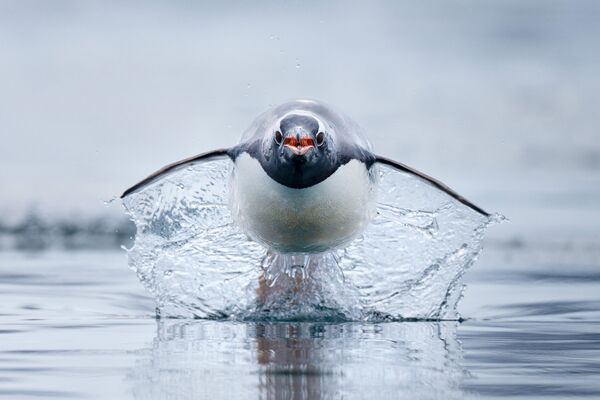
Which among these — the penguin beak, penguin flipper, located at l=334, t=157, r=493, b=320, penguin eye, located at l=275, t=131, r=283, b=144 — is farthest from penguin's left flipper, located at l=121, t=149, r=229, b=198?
penguin flipper, located at l=334, t=157, r=493, b=320

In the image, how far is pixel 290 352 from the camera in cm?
754

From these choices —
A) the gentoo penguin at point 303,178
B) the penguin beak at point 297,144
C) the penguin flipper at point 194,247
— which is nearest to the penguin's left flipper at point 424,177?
the gentoo penguin at point 303,178

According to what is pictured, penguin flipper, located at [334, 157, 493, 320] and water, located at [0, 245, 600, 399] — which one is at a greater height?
penguin flipper, located at [334, 157, 493, 320]

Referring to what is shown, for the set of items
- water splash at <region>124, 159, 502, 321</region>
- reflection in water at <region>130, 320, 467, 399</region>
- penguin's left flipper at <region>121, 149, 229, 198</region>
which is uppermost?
penguin's left flipper at <region>121, 149, 229, 198</region>

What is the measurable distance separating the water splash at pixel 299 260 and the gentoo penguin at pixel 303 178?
1.89 ft

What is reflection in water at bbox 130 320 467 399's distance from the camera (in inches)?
238

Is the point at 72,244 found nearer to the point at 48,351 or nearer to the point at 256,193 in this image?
the point at 256,193

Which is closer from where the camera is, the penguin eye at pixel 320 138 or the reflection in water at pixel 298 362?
the reflection in water at pixel 298 362

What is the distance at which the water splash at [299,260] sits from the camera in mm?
10695

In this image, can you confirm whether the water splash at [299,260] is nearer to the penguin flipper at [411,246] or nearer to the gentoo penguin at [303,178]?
the penguin flipper at [411,246]

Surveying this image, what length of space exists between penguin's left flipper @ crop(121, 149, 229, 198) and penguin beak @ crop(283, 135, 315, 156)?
1.45 metres

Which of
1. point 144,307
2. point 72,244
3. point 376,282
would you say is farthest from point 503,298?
point 72,244

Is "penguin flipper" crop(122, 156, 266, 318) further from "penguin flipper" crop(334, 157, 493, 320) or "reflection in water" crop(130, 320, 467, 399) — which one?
"reflection in water" crop(130, 320, 467, 399)

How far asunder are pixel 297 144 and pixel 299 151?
0.18 feet
